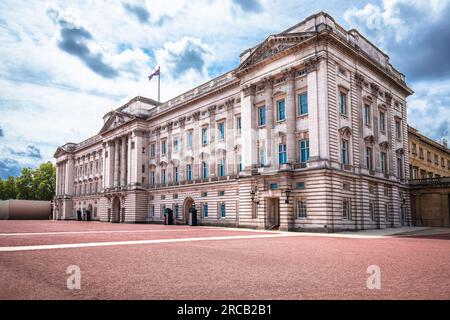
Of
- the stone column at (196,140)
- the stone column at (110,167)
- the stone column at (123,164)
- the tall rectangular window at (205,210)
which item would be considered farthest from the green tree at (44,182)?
the tall rectangular window at (205,210)

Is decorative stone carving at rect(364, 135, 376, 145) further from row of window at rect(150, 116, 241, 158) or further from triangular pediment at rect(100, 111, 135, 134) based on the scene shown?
triangular pediment at rect(100, 111, 135, 134)

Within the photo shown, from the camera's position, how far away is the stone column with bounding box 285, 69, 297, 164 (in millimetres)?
36094

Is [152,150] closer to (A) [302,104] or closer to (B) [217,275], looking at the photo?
(A) [302,104]

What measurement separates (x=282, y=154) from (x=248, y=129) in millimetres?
5163

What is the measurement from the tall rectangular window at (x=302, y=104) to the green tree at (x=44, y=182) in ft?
330

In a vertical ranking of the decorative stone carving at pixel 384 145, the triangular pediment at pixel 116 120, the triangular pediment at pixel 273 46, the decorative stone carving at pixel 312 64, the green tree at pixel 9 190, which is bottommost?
the green tree at pixel 9 190

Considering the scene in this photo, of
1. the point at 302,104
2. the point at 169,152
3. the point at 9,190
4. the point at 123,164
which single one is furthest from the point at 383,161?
the point at 9,190

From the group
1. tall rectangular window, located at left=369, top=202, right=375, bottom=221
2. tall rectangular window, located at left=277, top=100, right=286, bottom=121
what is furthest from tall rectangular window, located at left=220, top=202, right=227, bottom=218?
tall rectangular window, located at left=369, top=202, right=375, bottom=221

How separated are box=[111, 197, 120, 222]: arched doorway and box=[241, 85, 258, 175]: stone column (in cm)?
3501

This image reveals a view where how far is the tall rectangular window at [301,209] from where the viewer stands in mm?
34469

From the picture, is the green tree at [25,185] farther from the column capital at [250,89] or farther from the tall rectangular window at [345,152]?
the tall rectangular window at [345,152]
